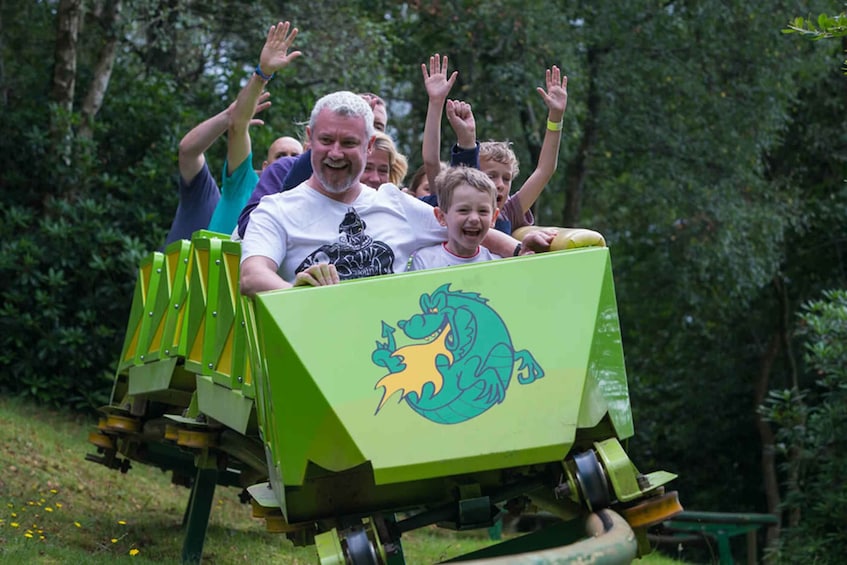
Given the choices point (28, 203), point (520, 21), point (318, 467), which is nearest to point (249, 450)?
point (318, 467)

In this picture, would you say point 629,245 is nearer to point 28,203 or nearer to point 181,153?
point 28,203

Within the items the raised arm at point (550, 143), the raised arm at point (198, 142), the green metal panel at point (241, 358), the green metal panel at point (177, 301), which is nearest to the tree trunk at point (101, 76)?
the raised arm at point (198, 142)

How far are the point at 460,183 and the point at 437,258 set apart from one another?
30 cm

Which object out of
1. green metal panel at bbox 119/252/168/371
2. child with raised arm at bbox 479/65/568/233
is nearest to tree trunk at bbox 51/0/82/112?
green metal panel at bbox 119/252/168/371

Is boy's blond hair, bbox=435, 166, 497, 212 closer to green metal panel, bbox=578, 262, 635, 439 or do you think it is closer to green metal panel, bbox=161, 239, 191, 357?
green metal panel, bbox=578, 262, 635, 439

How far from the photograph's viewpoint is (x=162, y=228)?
11.5 meters

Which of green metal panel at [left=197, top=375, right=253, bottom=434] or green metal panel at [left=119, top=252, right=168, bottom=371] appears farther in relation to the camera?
green metal panel at [left=119, top=252, right=168, bottom=371]

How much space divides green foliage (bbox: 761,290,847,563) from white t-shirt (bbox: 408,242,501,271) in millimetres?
5484

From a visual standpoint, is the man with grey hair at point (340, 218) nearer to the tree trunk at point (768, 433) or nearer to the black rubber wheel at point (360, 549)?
the black rubber wheel at point (360, 549)

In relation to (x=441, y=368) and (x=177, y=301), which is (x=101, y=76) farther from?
(x=441, y=368)

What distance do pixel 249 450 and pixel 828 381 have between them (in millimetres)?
5846

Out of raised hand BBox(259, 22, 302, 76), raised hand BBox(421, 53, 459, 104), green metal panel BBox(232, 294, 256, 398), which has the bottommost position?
green metal panel BBox(232, 294, 256, 398)

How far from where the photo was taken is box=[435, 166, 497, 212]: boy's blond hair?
4523 millimetres

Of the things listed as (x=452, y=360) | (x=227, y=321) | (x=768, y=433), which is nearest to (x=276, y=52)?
(x=227, y=321)
